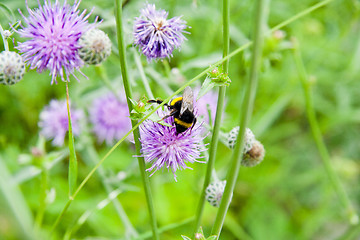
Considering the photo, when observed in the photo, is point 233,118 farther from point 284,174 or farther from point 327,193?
point 327,193

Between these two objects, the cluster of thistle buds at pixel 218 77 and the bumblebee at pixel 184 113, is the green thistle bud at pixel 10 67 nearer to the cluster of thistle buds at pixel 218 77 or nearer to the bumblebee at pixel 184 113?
the bumblebee at pixel 184 113

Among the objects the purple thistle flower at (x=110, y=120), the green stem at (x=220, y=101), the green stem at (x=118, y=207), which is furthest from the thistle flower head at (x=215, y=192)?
the purple thistle flower at (x=110, y=120)

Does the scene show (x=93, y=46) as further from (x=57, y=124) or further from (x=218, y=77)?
(x=57, y=124)

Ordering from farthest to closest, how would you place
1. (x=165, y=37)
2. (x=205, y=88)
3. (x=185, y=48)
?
1. (x=185, y=48)
2. (x=165, y=37)
3. (x=205, y=88)

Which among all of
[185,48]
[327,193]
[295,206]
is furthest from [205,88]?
[295,206]

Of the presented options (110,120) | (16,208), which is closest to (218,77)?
(16,208)

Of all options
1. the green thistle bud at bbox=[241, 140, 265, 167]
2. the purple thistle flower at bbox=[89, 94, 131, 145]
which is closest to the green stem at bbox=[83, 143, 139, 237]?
the purple thistle flower at bbox=[89, 94, 131, 145]
